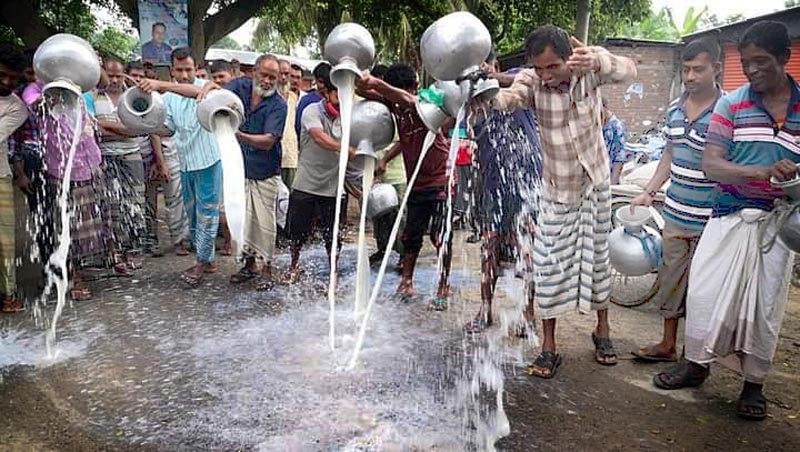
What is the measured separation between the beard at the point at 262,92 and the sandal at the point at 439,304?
1970 mm

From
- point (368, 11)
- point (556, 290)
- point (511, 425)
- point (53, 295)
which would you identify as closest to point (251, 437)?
point (511, 425)

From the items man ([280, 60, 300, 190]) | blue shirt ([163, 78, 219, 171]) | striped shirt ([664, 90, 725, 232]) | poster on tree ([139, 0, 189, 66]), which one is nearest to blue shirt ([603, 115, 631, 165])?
striped shirt ([664, 90, 725, 232])

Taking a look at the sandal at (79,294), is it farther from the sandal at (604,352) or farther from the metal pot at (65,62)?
the sandal at (604,352)

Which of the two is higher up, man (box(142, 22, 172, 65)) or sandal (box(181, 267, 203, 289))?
man (box(142, 22, 172, 65))

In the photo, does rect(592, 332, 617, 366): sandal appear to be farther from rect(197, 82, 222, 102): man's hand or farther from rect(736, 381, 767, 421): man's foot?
rect(197, 82, 222, 102): man's hand

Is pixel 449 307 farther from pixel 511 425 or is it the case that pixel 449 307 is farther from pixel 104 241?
pixel 104 241

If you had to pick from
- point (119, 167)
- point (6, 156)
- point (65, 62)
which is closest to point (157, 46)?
point (119, 167)

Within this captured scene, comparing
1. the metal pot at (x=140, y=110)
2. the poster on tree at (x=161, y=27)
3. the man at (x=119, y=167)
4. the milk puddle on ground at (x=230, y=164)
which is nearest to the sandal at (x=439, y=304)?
the milk puddle on ground at (x=230, y=164)

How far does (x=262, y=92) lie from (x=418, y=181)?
1347 mm

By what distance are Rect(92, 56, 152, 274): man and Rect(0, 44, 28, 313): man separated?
3.32 ft

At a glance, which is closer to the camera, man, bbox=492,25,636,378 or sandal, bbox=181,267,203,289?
man, bbox=492,25,636,378

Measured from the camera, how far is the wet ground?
8.98 feet

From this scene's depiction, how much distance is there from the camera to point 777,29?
2756 mm

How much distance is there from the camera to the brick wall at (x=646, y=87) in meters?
14.7
